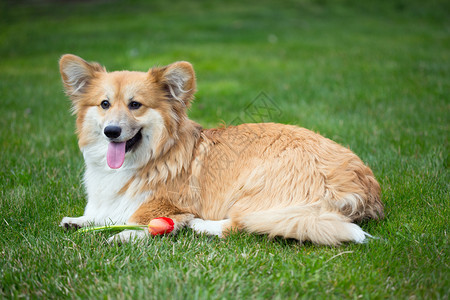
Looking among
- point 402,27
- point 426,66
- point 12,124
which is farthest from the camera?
point 402,27

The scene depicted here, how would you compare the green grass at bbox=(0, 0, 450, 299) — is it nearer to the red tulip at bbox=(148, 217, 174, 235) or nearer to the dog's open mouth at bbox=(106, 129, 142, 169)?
the red tulip at bbox=(148, 217, 174, 235)

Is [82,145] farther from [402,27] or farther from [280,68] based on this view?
[402,27]

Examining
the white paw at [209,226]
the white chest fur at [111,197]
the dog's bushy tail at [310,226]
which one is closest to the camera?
the dog's bushy tail at [310,226]

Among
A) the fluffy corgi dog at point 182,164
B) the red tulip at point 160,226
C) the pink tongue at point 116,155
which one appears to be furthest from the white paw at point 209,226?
the pink tongue at point 116,155

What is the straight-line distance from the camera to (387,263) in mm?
2387

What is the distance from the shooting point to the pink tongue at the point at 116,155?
117 inches

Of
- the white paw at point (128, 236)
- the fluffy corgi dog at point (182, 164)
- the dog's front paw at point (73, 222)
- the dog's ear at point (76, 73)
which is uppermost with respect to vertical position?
the dog's ear at point (76, 73)

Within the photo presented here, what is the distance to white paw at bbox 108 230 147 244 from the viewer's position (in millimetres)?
2701

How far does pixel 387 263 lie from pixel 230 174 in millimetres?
1283

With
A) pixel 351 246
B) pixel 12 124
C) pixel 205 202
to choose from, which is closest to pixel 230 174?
pixel 205 202

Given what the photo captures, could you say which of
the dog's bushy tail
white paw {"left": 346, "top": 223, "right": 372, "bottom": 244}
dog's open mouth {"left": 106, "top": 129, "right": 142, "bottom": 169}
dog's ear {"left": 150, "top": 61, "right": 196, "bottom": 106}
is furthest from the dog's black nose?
white paw {"left": 346, "top": 223, "right": 372, "bottom": 244}

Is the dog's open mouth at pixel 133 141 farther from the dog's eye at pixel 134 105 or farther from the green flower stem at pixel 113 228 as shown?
the green flower stem at pixel 113 228

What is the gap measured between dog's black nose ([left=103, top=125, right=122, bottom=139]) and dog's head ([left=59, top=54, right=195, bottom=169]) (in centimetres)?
3

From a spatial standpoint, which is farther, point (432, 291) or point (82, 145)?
Answer: point (82, 145)
